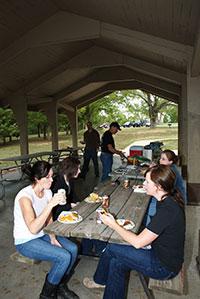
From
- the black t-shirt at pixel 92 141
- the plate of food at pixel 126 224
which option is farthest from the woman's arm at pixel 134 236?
the black t-shirt at pixel 92 141

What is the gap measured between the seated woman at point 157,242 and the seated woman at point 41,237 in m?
0.44

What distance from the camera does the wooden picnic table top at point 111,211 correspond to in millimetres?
2238

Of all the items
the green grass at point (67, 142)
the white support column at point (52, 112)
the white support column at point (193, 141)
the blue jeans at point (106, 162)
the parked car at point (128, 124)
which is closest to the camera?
the white support column at point (193, 141)

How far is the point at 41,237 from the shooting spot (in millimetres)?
2623

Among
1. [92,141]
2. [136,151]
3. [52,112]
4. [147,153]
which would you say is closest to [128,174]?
[136,151]

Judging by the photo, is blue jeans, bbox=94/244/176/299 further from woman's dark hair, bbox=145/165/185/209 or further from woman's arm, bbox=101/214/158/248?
woman's dark hair, bbox=145/165/185/209

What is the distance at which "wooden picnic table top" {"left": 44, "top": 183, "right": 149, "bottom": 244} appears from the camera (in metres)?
2.24

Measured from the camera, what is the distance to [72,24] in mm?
5992

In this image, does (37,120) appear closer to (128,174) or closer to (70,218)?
Answer: (128,174)

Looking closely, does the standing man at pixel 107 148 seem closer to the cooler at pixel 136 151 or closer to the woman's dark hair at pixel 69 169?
the cooler at pixel 136 151

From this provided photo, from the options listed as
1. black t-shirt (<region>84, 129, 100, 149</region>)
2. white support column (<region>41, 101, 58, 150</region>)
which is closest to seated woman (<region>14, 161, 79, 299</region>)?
black t-shirt (<region>84, 129, 100, 149</region>)

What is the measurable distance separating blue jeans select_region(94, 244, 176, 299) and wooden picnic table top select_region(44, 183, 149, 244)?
0.19 meters

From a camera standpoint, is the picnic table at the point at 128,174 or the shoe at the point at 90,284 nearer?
the shoe at the point at 90,284

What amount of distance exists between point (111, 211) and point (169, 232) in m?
0.86
